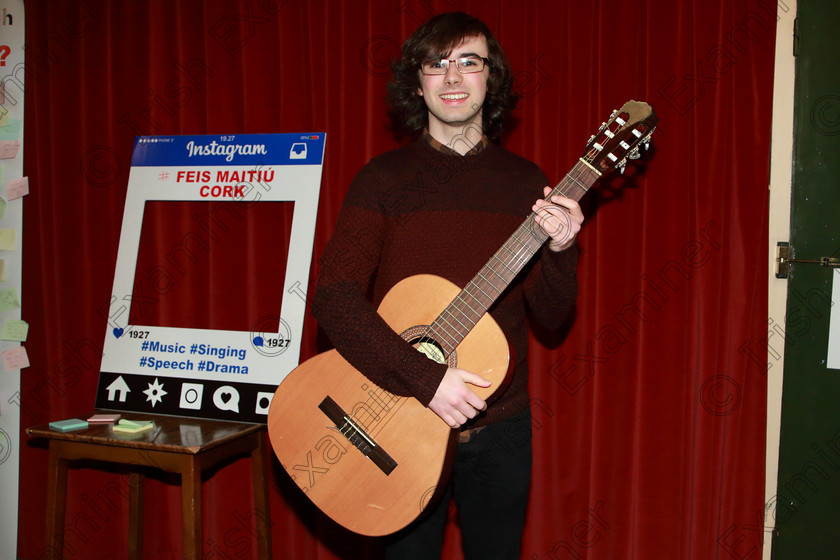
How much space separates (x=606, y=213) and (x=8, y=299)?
254 centimetres

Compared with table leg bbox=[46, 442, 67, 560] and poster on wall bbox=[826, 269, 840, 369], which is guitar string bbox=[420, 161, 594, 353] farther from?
table leg bbox=[46, 442, 67, 560]

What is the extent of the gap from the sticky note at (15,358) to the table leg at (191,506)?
1.30 meters

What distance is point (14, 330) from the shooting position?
2.65 m

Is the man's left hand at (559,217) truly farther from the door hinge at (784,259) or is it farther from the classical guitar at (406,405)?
the door hinge at (784,259)

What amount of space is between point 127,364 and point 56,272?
0.73 m

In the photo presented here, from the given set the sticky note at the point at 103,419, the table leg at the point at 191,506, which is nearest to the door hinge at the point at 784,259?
the table leg at the point at 191,506

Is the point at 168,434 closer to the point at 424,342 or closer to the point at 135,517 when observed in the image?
the point at 135,517

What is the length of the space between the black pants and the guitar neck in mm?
253

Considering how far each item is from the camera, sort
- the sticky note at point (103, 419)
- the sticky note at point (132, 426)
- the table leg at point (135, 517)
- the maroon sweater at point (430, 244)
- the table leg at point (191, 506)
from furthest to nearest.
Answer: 1. the table leg at point (135, 517)
2. the sticky note at point (103, 419)
3. the sticky note at point (132, 426)
4. the table leg at point (191, 506)
5. the maroon sweater at point (430, 244)

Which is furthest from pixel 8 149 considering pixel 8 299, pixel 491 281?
pixel 491 281

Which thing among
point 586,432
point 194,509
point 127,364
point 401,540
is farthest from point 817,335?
point 127,364

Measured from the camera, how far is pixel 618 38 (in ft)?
6.91

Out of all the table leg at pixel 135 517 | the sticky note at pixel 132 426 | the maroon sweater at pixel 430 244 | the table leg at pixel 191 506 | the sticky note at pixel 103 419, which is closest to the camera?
the maroon sweater at pixel 430 244

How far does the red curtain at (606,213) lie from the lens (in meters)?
2.04
